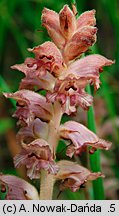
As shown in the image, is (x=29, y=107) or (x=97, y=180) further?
(x=97, y=180)

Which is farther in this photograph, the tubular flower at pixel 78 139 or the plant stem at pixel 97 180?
the plant stem at pixel 97 180

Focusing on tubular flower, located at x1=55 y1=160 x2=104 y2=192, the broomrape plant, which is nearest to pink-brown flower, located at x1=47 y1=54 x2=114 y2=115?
the broomrape plant

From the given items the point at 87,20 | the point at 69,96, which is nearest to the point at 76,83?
the point at 69,96

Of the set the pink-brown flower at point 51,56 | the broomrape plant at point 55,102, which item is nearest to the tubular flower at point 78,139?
the broomrape plant at point 55,102

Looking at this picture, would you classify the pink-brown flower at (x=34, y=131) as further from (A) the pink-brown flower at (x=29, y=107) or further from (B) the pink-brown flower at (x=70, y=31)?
(B) the pink-brown flower at (x=70, y=31)

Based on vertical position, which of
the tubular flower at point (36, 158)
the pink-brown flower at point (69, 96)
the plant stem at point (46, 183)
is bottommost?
the plant stem at point (46, 183)

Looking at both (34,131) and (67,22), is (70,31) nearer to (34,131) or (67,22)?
(67,22)

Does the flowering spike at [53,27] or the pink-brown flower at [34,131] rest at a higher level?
the flowering spike at [53,27]
